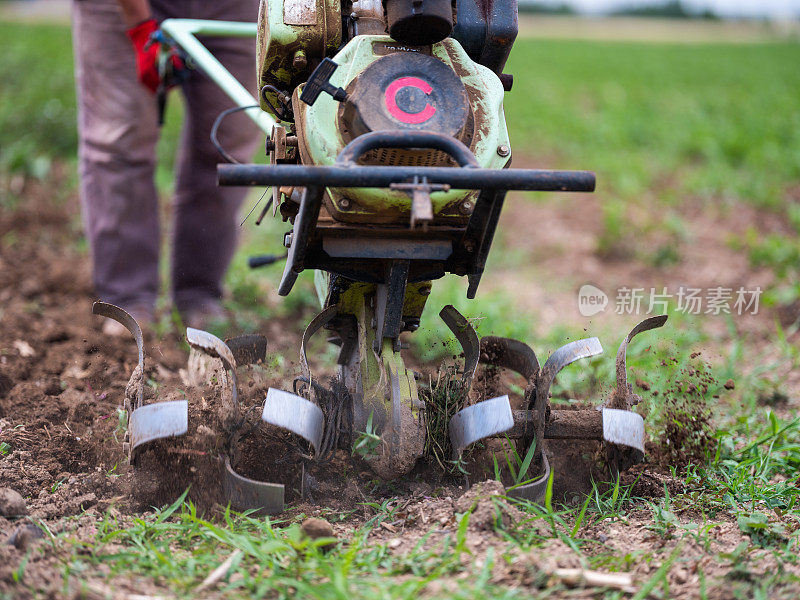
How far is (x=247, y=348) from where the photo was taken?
7.89 ft

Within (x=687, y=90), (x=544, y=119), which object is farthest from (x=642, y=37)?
(x=544, y=119)

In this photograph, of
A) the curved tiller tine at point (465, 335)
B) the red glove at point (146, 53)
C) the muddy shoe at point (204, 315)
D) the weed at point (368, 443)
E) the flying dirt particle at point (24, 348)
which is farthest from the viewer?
the muddy shoe at point (204, 315)

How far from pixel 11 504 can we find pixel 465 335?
4.21 feet

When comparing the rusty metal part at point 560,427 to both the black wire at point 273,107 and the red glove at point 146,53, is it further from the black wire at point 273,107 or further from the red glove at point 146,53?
the red glove at point 146,53

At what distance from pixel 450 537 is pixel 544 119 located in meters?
10.3

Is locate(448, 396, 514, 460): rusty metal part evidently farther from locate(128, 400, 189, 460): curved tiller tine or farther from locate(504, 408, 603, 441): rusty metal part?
locate(128, 400, 189, 460): curved tiller tine

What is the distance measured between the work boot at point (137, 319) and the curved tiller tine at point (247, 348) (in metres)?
1.33

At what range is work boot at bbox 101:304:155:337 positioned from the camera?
3.61 meters

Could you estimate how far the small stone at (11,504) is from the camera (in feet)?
6.24

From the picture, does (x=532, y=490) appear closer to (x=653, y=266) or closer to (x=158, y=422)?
(x=158, y=422)

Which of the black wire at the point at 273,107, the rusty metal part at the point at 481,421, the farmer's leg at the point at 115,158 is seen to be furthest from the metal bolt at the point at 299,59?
the farmer's leg at the point at 115,158

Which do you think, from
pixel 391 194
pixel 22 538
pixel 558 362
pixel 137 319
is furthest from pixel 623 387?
pixel 137 319

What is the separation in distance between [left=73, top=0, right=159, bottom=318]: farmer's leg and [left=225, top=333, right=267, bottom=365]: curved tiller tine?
147 cm

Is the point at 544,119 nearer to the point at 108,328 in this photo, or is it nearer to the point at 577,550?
the point at 108,328
